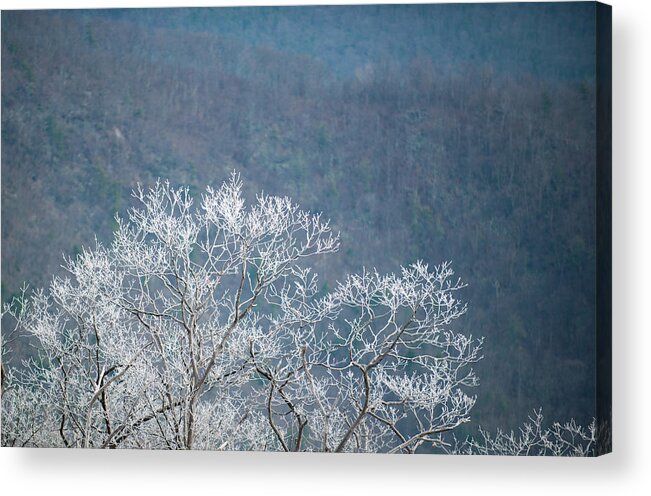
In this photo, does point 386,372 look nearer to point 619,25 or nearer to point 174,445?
point 174,445

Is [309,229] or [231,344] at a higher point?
[309,229]

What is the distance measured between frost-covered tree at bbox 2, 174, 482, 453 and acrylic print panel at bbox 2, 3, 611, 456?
1 centimetres

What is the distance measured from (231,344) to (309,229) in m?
0.75

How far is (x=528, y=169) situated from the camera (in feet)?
18.4

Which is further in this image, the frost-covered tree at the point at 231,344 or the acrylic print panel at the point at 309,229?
the frost-covered tree at the point at 231,344

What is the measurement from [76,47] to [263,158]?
1207 millimetres

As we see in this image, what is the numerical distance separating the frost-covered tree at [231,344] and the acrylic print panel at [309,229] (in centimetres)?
1

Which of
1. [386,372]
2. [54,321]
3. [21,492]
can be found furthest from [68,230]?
[386,372]

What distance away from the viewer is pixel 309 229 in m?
5.77

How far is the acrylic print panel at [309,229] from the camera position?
5617 millimetres

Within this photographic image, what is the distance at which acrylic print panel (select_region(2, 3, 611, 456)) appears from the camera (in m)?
5.62

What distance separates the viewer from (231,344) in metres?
5.82

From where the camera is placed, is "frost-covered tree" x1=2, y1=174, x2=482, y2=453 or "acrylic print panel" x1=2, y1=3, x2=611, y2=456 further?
"frost-covered tree" x1=2, y1=174, x2=482, y2=453

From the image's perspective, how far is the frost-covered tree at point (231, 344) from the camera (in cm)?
572
